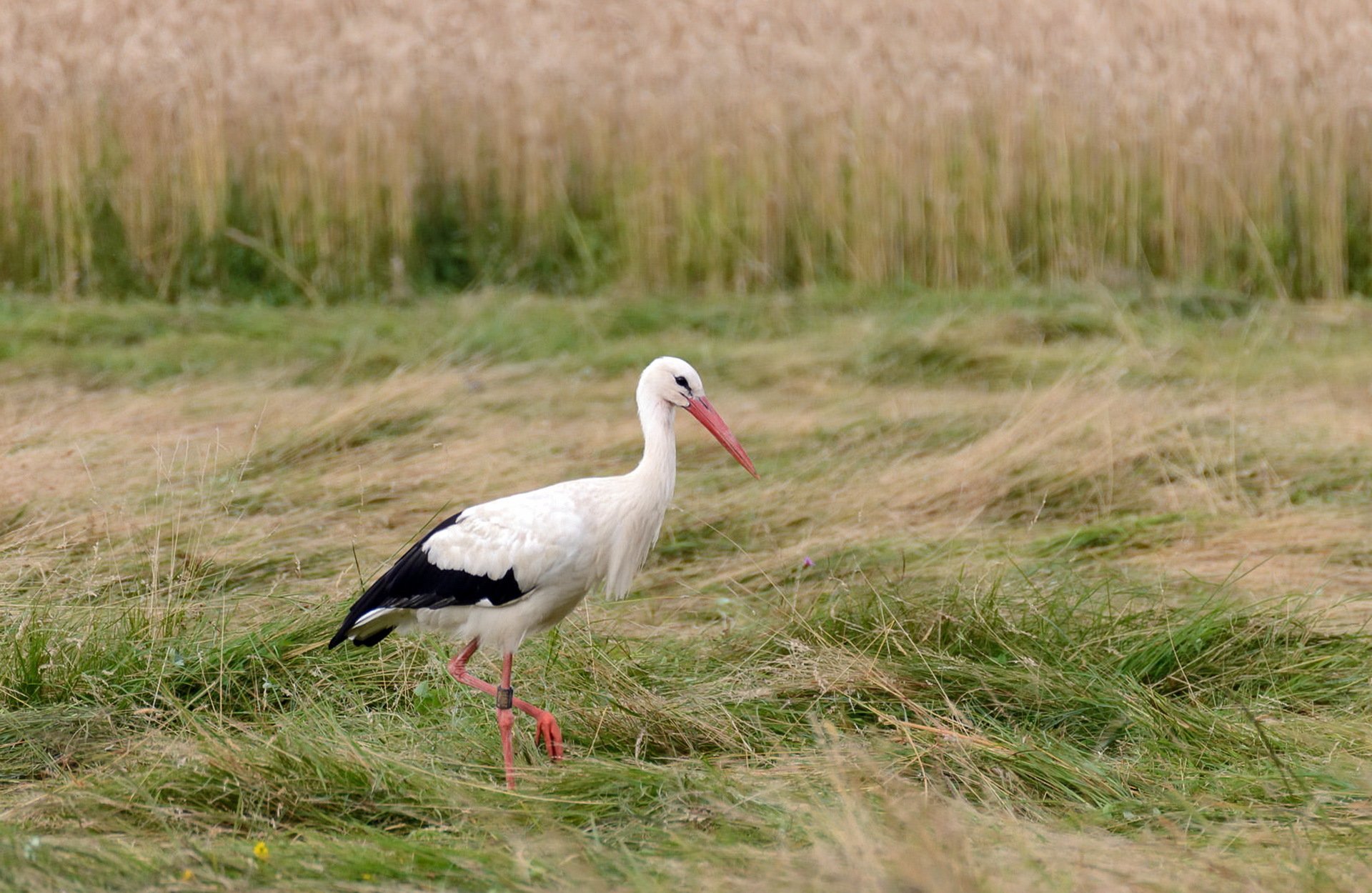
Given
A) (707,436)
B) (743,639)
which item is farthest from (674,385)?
(707,436)

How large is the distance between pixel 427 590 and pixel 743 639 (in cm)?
78

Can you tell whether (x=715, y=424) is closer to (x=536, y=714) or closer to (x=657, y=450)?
(x=657, y=450)

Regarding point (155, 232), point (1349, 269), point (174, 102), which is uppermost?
point (174, 102)

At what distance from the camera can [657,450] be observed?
2.98 m

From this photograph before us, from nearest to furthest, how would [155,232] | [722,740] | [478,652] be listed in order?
1. [722,740]
2. [478,652]
3. [155,232]

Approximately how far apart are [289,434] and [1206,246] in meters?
5.59

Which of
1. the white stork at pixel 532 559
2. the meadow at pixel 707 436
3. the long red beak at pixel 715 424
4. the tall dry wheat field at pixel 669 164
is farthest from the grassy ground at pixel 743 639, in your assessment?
the tall dry wheat field at pixel 669 164

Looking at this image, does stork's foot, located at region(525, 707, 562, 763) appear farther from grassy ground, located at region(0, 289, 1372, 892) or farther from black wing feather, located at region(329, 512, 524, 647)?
black wing feather, located at region(329, 512, 524, 647)

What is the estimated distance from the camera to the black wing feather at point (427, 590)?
115 inches

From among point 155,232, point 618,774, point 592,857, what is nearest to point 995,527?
point 618,774

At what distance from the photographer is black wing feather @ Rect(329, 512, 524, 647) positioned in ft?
9.59

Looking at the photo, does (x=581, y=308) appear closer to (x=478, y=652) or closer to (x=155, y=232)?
(x=155, y=232)

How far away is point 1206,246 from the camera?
328 inches

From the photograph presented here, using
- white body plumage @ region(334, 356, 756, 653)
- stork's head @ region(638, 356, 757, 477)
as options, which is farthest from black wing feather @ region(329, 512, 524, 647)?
stork's head @ region(638, 356, 757, 477)
